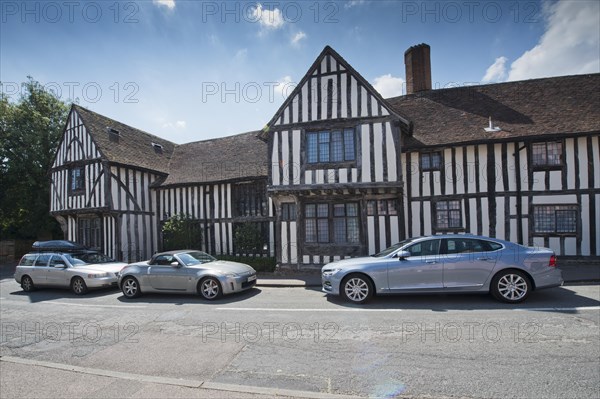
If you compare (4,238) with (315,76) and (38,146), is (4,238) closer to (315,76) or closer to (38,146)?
(38,146)

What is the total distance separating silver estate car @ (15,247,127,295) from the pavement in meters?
5.01

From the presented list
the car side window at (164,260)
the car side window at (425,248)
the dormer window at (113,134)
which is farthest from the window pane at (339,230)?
the dormer window at (113,134)

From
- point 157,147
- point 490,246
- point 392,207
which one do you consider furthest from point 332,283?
point 157,147

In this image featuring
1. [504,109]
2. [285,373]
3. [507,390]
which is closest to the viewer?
[507,390]

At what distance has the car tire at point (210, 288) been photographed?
28.9 feet

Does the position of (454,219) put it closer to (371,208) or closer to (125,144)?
(371,208)

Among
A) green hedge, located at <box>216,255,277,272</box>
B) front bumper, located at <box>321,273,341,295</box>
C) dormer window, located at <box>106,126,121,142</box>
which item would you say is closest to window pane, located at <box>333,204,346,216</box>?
green hedge, located at <box>216,255,277,272</box>

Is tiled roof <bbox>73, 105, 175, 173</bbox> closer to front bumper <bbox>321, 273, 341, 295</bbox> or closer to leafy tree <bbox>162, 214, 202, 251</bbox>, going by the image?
leafy tree <bbox>162, 214, 202, 251</bbox>

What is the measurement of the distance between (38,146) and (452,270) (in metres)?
27.3

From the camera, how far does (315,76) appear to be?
504 inches

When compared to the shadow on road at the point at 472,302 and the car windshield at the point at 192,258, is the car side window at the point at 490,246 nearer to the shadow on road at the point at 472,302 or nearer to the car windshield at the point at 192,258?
the shadow on road at the point at 472,302

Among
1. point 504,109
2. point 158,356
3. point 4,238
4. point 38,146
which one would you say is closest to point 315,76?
point 504,109

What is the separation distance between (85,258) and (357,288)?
381 inches

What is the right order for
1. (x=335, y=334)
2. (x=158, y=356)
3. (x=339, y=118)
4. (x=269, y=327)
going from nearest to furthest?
1. (x=158, y=356)
2. (x=335, y=334)
3. (x=269, y=327)
4. (x=339, y=118)
